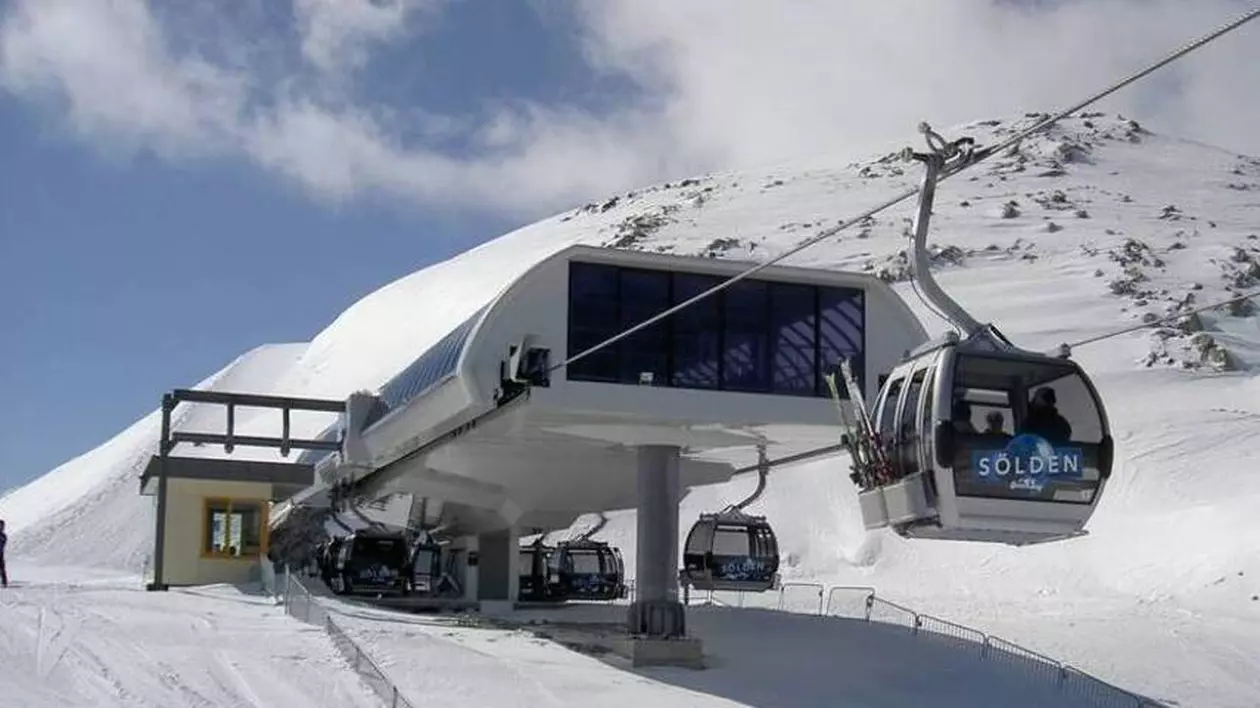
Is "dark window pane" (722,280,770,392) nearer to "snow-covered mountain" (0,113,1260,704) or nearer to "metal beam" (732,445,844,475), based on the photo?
"metal beam" (732,445,844,475)

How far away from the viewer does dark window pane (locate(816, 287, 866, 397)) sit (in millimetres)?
24359

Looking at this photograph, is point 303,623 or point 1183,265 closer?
point 303,623

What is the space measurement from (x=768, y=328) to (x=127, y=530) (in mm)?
58828

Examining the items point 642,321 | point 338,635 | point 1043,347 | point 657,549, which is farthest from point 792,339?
point 1043,347

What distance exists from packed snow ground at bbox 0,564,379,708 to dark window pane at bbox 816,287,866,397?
9033mm

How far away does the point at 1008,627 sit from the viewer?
32.7 meters

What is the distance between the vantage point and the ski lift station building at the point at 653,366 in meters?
22.8

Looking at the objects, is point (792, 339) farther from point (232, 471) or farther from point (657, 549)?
point (232, 471)

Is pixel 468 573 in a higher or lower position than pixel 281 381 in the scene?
lower

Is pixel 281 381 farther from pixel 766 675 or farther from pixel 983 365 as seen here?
pixel 983 365

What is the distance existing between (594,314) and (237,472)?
709 inches

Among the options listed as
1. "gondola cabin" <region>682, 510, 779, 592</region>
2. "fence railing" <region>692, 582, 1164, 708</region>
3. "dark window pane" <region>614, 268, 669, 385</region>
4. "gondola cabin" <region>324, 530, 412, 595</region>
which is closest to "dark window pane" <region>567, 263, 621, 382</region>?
"dark window pane" <region>614, 268, 669, 385</region>

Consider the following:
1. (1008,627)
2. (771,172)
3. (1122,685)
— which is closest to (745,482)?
(1008,627)

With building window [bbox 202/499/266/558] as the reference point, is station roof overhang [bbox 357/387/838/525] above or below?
above
